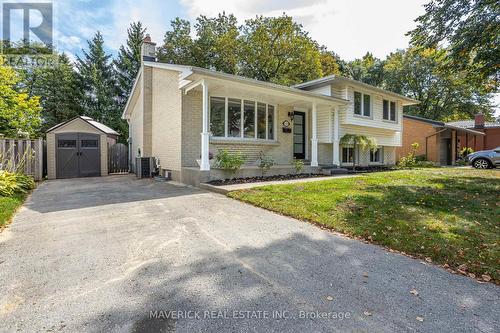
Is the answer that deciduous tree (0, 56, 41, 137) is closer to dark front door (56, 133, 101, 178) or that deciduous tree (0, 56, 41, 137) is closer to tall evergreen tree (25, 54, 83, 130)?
dark front door (56, 133, 101, 178)

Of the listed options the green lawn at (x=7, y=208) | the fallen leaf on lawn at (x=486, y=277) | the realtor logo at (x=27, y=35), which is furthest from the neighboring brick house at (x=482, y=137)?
the realtor logo at (x=27, y=35)

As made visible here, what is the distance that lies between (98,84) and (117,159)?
1473 cm

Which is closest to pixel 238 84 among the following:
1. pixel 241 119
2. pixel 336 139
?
pixel 241 119

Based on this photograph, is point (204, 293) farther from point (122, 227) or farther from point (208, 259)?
point (122, 227)

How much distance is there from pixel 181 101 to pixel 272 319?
8.65m

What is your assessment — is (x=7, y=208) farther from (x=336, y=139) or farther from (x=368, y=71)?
(x=368, y=71)

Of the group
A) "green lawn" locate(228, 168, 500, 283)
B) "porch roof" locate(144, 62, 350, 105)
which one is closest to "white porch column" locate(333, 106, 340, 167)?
"porch roof" locate(144, 62, 350, 105)

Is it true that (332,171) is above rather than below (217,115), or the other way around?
below

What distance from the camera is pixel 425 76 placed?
103 feet

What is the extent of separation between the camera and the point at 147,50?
12.7 m

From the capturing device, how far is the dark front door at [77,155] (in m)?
12.1

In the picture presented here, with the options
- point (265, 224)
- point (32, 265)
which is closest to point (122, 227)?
point (32, 265)

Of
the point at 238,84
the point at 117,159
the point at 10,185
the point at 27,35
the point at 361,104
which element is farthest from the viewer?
the point at 27,35

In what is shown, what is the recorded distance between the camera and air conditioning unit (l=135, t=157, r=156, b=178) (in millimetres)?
11469
